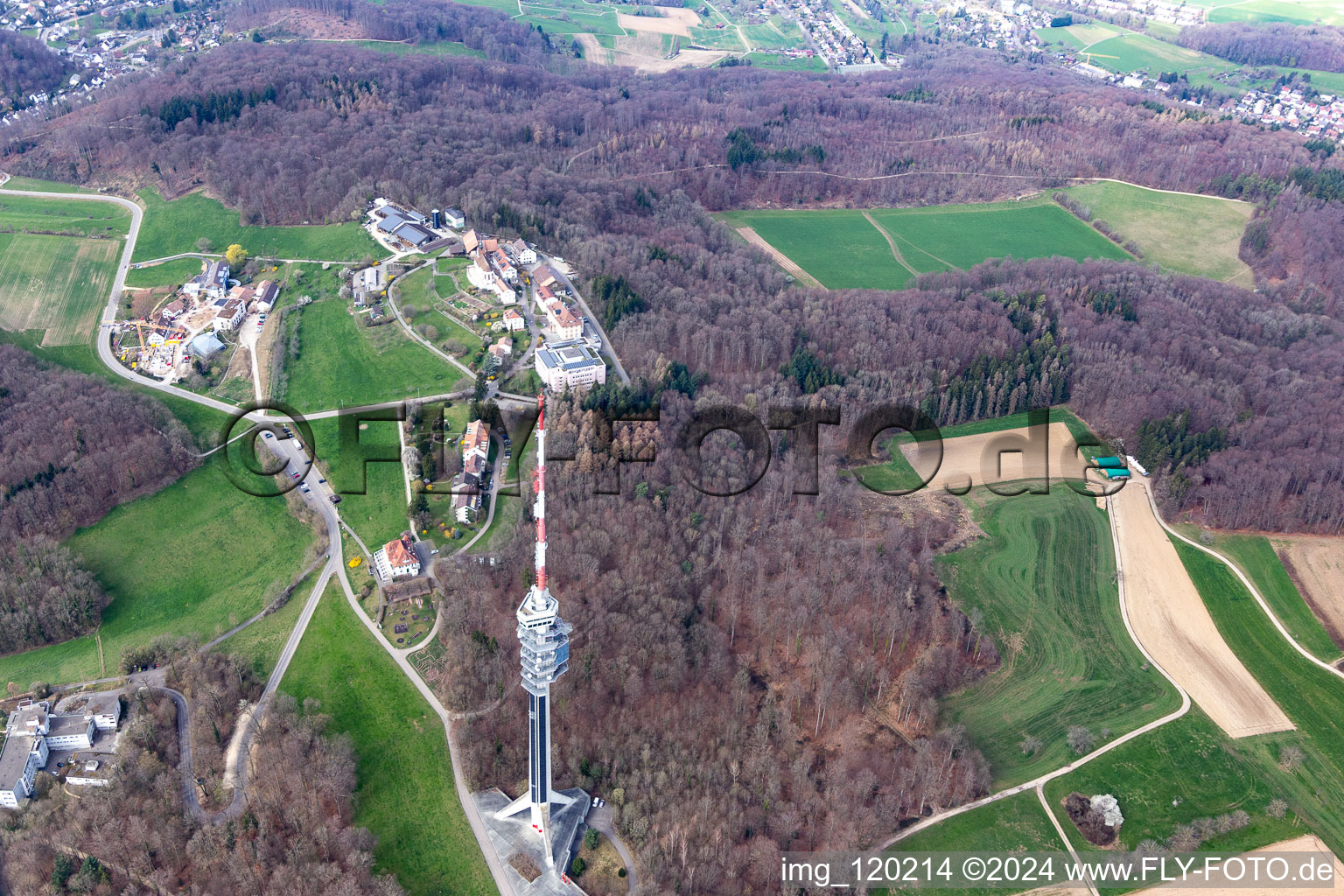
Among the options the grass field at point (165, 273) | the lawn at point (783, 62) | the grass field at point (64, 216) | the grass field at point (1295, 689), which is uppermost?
the lawn at point (783, 62)

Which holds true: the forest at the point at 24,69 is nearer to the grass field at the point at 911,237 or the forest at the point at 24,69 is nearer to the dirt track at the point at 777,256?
the dirt track at the point at 777,256

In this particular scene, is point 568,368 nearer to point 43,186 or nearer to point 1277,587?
point 1277,587

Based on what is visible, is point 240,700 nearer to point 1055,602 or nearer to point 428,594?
point 428,594

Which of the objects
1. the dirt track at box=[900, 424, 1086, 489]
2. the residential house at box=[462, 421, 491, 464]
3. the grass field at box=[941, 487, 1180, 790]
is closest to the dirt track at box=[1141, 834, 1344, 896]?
the grass field at box=[941, 487, 1180, 790]

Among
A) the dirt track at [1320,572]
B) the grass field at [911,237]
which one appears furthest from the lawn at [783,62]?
the dirt track at [1320,572]

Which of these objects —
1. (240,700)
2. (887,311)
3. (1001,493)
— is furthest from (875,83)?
(240,700)

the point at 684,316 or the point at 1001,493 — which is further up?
the point at 684,316
